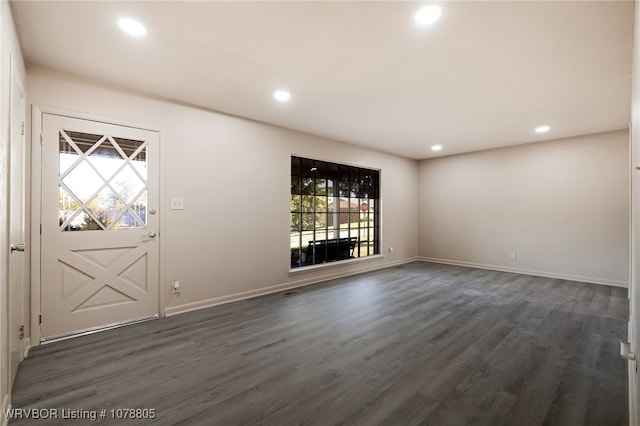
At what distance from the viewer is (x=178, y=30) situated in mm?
2188

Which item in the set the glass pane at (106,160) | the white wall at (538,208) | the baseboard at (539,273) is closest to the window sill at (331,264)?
the baseboard at (539,273)

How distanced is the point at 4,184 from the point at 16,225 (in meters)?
0.60

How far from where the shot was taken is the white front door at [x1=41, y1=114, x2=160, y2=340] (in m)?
2.74

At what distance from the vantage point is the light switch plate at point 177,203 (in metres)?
3.44

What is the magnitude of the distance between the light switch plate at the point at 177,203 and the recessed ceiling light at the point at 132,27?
1.72 meters

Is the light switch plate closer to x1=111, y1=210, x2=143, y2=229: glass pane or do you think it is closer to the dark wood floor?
x1=111, y1=210, x2=143, y2=229: glass pane

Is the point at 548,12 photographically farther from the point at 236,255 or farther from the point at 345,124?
the point at 236,255

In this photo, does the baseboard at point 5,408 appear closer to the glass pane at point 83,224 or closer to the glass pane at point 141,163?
the glass pane at point 83,224

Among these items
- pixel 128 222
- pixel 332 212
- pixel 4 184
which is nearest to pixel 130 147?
pixel 128 222

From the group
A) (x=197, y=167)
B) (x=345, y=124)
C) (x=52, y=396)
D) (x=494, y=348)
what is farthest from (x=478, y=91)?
(x=52, y=396)

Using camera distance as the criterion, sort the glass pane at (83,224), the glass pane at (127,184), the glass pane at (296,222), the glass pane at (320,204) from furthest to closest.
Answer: the glass pane at (320,204)
the glass pane at (296,222)
the glass pane at (127,184)
the glass pane at (83,224)

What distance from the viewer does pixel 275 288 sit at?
4.41m

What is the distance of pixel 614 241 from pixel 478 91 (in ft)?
12.3

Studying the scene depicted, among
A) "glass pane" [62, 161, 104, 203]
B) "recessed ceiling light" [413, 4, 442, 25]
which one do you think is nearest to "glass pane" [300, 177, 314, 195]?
"glass pane" [62, 161, 104, 203]
